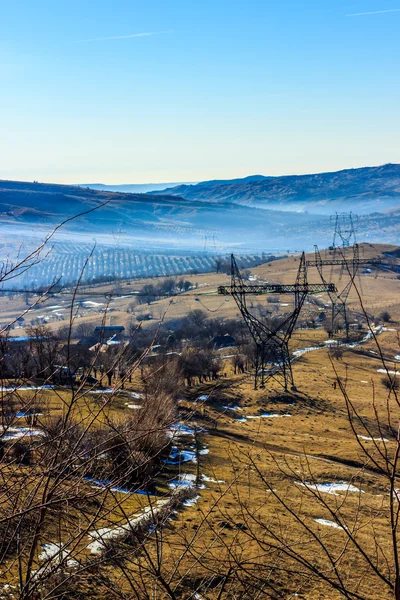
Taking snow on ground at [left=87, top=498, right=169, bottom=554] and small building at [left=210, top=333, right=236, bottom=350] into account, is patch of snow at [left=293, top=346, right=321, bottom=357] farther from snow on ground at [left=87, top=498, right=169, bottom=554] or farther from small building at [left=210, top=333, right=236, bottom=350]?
snow on ground at [left=87, top=498, right=169, bottom=554]

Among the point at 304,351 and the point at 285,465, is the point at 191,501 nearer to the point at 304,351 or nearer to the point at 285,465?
the point at 285,465

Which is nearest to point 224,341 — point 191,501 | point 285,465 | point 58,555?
point 285,465

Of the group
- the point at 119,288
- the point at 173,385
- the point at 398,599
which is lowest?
the point at 119,288

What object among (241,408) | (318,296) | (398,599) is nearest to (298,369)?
(241,408)

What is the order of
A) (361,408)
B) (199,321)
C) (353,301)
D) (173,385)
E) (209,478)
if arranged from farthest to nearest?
(353,301), (199,321), (361,408), (173,385), (209,478)

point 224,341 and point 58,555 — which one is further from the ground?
point 58,555

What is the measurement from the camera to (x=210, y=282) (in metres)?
148

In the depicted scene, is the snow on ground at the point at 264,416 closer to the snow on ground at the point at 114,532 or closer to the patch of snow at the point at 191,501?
the patch of snow at the point at 191,501

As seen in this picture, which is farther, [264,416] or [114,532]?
[264,416]

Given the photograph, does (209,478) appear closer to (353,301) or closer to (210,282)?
(353,301)

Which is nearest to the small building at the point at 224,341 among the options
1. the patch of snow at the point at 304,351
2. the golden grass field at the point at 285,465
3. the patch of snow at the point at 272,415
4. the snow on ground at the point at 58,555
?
the golden grass field at the point at 285,465

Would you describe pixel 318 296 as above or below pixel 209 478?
below

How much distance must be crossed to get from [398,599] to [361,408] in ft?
132

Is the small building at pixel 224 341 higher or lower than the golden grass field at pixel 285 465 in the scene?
lower
